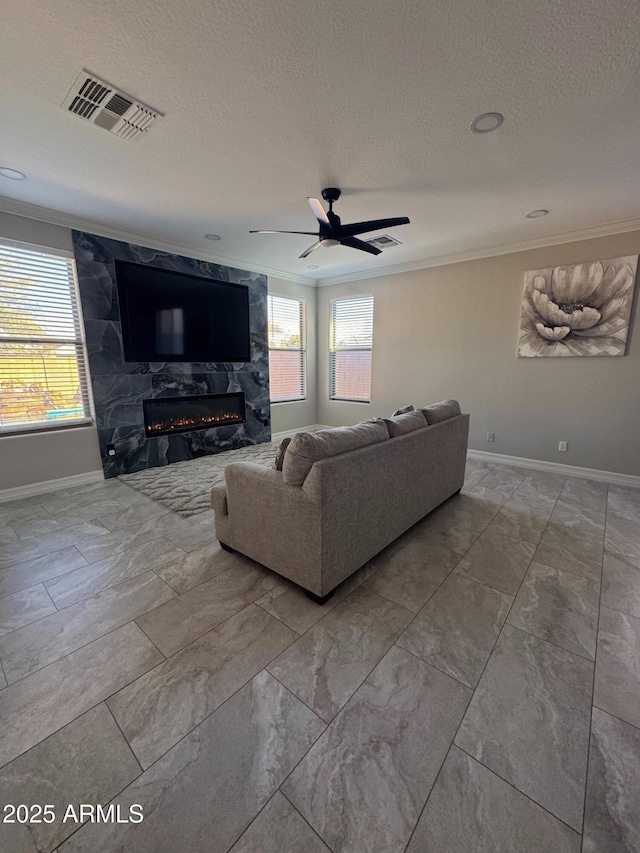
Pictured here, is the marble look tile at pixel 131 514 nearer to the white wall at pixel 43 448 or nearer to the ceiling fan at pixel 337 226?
the white wall at pixel 43 448

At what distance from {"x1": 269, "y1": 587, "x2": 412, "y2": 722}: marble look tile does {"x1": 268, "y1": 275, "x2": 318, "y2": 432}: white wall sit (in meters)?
4.21

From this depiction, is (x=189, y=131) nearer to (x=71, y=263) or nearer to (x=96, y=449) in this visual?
(x=71, y=263)

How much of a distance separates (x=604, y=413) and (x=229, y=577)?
4229mm

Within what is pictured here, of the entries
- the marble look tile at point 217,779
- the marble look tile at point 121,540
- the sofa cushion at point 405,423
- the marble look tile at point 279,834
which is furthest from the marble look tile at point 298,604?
the marble look tile at point 121,540

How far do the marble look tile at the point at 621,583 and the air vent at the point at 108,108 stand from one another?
3.84 metres

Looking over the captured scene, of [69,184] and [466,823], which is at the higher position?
[69,184]

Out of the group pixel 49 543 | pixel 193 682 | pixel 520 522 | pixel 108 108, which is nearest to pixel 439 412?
pixel 520 522

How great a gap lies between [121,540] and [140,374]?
2.25 m

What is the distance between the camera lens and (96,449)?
155 inches

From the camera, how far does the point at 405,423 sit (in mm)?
2531

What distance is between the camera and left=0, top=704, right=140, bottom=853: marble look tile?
1.00 meters

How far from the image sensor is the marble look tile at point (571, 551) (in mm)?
2272

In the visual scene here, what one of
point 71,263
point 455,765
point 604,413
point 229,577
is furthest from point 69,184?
point 604,413

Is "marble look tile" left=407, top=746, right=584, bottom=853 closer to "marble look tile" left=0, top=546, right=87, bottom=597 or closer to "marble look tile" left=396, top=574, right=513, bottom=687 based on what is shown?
"marble look tile" left=396, top=574, right=513, bottom=687
